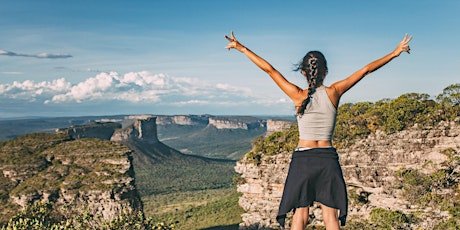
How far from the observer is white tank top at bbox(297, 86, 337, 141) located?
21.5ft

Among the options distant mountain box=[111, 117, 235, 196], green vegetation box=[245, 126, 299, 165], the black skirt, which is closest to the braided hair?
the black skirt

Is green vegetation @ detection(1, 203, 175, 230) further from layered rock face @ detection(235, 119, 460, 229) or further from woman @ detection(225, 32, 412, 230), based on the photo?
woman @ detection(225, 32, 412, 230)

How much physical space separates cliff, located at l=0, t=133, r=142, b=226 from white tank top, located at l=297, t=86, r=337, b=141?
47.7m

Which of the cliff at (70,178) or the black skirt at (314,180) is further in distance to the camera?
the cliff at (70,178)

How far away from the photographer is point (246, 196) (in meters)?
54.7

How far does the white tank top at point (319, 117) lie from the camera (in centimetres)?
655

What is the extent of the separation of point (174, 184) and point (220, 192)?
29.5 metres

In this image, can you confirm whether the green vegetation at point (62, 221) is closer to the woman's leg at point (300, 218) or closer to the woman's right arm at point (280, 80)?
the woman's leg at point (300, 218)

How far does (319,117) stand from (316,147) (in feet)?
1.52

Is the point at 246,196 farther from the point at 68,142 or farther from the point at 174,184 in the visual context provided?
the point at 174,184

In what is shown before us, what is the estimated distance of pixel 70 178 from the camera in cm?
6394

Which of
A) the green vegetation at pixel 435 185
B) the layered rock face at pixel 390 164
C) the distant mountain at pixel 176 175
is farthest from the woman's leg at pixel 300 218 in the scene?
the distant mountain at pixel 176 175

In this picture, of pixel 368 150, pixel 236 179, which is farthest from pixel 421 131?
pixel 236 179

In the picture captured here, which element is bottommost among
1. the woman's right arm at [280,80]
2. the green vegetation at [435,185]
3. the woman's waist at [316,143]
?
the green vegetation at [435,185]
